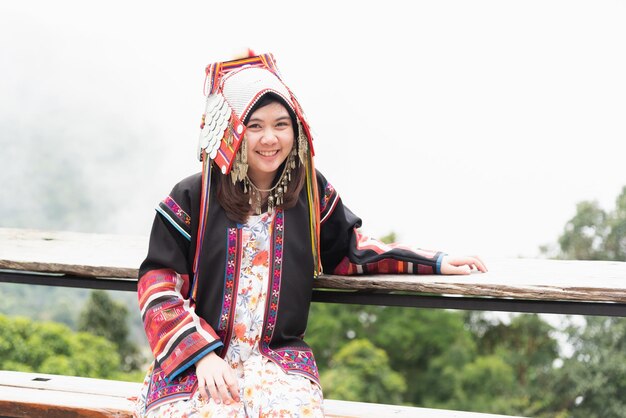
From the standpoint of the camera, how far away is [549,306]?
219 centimetres

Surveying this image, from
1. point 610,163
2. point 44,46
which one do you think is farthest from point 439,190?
point 44,46

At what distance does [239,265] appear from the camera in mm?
2053

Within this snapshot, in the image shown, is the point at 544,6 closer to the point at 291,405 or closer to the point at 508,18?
the point at 508,18

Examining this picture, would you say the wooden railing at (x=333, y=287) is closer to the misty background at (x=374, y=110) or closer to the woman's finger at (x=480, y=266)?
the woman's finger at (x=480, y=266)

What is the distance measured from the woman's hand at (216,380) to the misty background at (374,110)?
7.98 meters

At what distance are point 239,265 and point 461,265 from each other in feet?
2.08

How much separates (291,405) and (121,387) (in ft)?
2.97

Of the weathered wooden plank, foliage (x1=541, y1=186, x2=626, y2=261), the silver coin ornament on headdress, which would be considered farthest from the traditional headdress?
foliage (x1=541, y1=186, x2=626, y2=261)

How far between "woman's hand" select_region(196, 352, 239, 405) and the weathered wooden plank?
55 centimetres

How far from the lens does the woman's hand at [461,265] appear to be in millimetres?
2254

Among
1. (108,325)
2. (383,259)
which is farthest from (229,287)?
(108,325)

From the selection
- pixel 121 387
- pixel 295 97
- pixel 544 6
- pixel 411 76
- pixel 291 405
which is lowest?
pixel 121 387

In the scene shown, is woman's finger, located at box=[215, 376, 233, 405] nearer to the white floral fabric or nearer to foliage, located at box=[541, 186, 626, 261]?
the white floral fabric

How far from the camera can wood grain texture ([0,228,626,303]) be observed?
6.93ft
